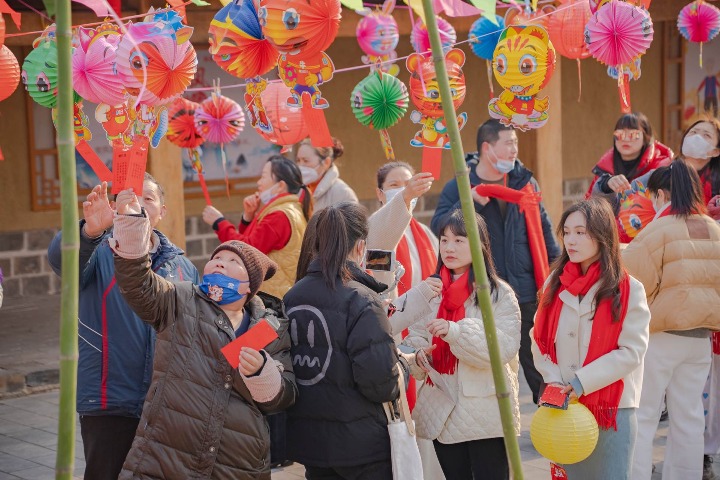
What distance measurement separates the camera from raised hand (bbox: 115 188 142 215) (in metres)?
3.55

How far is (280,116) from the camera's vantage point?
5.52m

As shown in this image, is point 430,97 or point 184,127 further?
point 184,127

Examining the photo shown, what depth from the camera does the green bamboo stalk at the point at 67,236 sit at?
96.1 inches

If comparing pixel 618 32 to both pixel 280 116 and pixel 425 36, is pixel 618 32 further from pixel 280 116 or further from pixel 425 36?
pixel 280 116

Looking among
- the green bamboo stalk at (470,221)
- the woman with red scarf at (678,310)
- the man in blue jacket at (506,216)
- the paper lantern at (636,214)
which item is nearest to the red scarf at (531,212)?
the man in blue jacket at (506,216)

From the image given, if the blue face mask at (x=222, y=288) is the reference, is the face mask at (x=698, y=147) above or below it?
above

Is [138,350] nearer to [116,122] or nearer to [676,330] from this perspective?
[116,122]

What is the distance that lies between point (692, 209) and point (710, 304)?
476mm

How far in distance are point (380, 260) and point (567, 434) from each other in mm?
1231

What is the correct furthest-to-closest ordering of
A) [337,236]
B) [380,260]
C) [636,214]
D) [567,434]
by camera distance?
[636,214], [380,260], [567,434], [337,236]

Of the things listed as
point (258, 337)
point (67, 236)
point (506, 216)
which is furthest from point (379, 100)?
point (67, 236)

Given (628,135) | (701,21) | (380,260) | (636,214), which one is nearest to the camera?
(380,260)

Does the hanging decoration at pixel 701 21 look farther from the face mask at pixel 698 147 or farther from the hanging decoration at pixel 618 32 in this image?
the hanging decoration at pixel 618 32

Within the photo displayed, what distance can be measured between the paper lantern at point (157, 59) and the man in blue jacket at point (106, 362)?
24.6 inches
